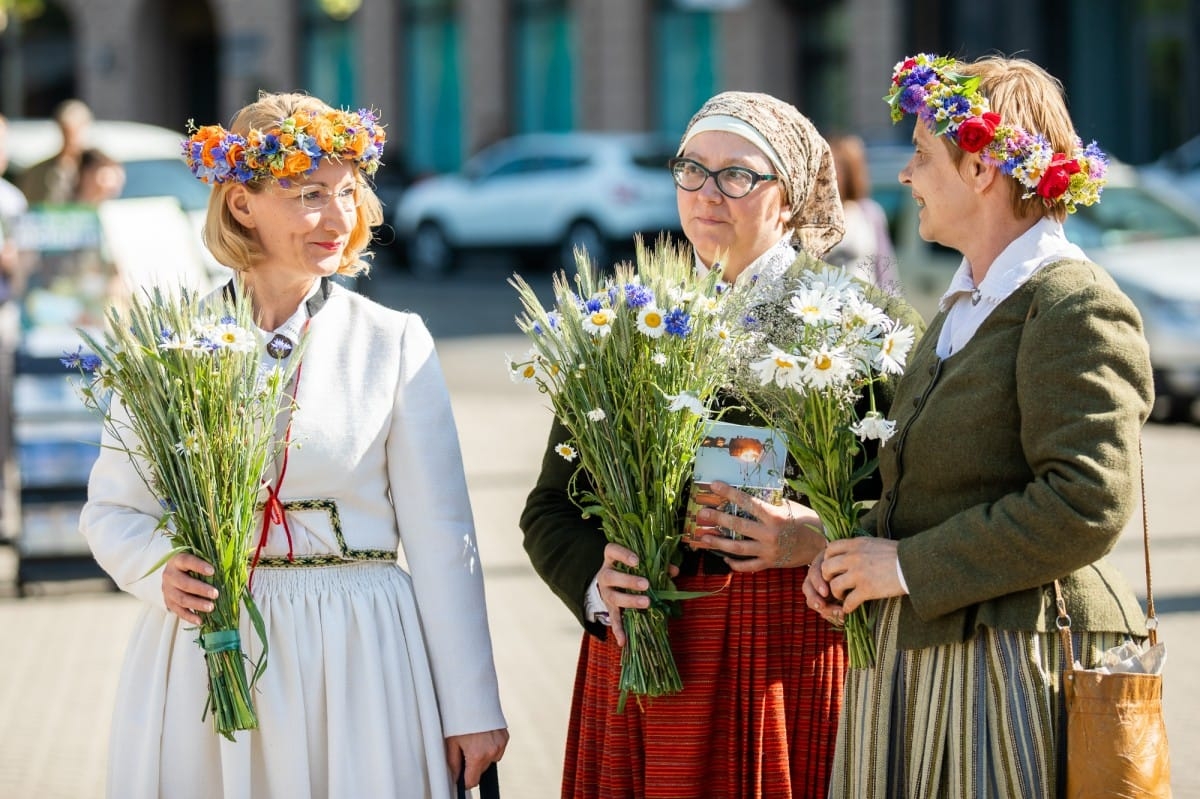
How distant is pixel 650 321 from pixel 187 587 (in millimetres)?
999

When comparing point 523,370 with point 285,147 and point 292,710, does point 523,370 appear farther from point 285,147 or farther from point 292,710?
point 292,710

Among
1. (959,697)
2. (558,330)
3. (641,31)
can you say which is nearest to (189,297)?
(558,330)

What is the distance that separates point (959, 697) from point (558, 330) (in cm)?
101

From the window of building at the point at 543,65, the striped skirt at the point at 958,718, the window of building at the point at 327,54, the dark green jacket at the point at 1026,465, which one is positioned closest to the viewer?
the dark green jacket at the point at 1026,465

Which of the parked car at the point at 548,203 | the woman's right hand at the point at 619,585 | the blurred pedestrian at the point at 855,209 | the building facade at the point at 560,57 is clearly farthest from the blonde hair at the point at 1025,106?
the building facade at the point at 560,57

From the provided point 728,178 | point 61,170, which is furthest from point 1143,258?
point 728,178

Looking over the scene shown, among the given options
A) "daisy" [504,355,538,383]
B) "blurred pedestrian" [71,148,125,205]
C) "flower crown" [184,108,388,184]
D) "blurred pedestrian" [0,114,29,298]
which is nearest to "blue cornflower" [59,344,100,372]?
"flower crown" [184,108,388,184]

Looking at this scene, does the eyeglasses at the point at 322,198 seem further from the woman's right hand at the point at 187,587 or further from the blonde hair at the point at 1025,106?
the blonde hair at the point at 1025,106

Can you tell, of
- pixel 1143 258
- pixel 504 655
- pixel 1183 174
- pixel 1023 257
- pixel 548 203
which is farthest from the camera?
pixel 548 203

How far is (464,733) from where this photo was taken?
358 centimetres

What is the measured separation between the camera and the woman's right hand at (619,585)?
134 inches

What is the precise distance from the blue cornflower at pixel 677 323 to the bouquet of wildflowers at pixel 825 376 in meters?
0.12

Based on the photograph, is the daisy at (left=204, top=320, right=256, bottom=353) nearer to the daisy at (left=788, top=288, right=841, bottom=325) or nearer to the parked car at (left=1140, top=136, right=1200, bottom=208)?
the daisy at (left=788, top=288, right=841, bottom=325)

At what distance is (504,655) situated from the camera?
23.5ft
